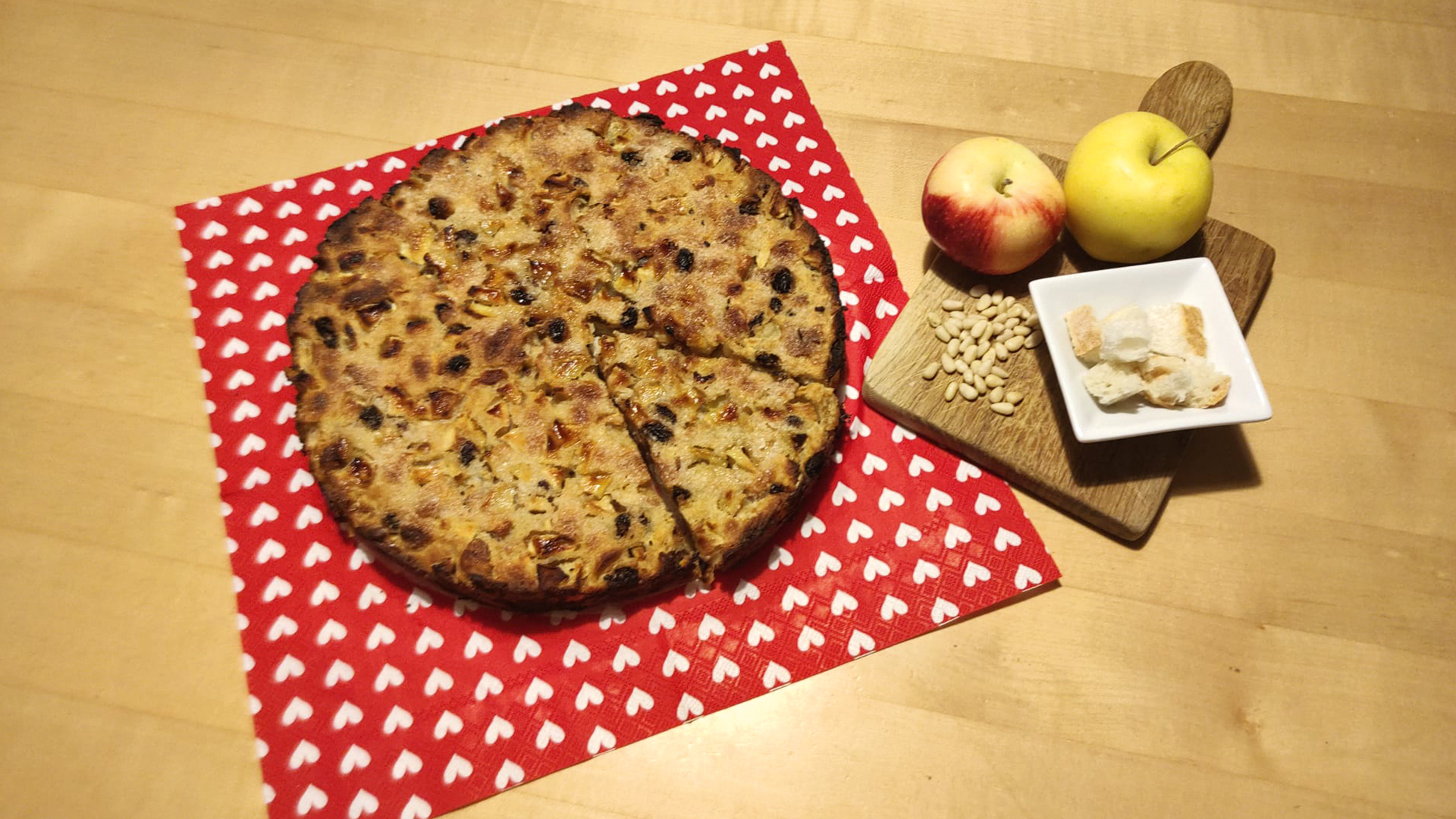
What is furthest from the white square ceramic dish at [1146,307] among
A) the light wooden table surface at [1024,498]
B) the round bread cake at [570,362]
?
the round bread cake at [570,362]

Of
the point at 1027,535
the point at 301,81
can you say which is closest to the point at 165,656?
the point at 301,81

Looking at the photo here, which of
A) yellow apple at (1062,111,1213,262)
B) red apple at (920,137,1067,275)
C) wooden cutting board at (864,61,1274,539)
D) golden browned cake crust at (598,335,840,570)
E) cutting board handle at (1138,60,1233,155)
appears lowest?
golden browned cake crust at (598,335,840,570)

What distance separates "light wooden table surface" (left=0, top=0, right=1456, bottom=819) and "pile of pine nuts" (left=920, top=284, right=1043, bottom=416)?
0.25m

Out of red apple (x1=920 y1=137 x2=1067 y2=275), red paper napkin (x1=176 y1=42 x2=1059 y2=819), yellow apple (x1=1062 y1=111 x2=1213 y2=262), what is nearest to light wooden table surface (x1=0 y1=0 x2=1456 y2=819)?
red paper napkin (x1=176 y1=42 x2=1059 y2=819)

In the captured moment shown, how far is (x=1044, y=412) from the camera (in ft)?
6.72

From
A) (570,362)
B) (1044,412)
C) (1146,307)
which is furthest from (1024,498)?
(570,362)

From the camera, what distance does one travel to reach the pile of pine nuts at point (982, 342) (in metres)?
2.05

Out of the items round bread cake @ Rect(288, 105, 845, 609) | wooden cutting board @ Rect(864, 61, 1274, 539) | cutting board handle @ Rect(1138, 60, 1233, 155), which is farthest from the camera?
cutting board handle @ Rect(1138, 60, 1233, 155)

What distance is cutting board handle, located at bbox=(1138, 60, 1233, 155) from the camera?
2.44 metres

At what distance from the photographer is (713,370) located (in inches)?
76.0

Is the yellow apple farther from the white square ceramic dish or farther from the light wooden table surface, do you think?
the light wooden table surface

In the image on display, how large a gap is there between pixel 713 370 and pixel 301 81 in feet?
5.58

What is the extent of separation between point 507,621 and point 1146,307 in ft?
5.61

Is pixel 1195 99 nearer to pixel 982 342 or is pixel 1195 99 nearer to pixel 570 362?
pixel 982 342
